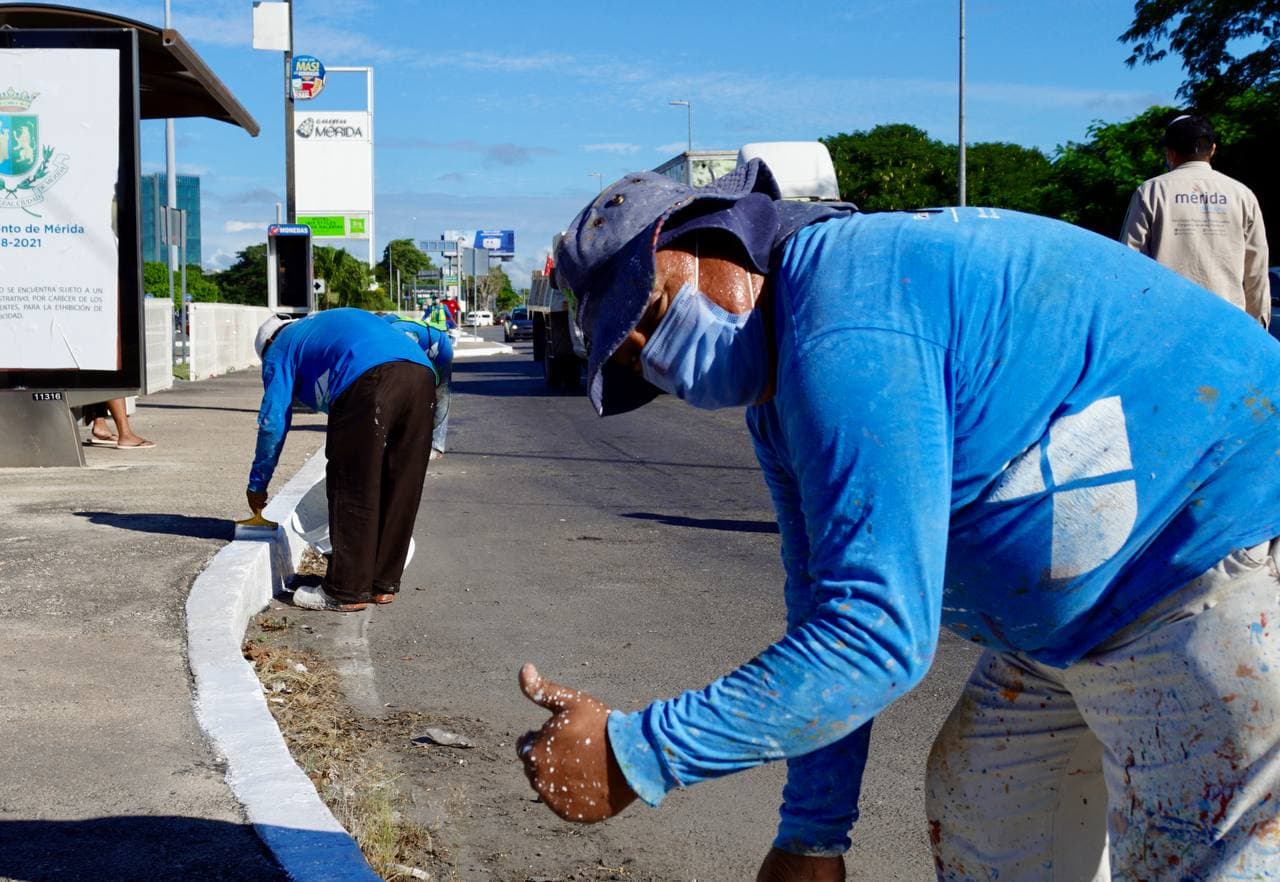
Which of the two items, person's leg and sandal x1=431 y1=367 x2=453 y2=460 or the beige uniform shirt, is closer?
the beige uniform shirt

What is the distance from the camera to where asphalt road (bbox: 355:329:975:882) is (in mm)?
3812

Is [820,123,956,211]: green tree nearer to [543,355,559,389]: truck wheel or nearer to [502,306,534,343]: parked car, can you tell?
[502,306,534,343]: parked car

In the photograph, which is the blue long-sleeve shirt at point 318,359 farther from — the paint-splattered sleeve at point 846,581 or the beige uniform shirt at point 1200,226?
the paint-splattered sleeve at point 846,581

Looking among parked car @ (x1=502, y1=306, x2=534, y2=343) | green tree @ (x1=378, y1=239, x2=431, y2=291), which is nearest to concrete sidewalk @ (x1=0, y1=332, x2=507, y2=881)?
parked car @ (x1=502, y1=306, x2=534, y2=343)

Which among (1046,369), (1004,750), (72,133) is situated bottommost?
(1004,750)

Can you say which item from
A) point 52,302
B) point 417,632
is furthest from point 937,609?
point 52,302

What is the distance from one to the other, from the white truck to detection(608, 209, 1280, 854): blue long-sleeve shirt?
1188 cm

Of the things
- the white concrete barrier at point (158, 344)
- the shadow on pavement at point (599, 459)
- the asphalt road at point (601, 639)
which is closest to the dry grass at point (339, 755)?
the asphalt road at point (601, 639)

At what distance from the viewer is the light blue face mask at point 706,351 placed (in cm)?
201

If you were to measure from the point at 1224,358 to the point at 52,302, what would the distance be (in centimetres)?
1133

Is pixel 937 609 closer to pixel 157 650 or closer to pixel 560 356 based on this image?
pixel 157 650

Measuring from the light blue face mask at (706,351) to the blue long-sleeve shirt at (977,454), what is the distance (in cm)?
8

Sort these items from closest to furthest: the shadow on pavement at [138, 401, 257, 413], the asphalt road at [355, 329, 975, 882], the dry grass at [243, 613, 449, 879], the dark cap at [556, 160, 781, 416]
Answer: the dark cap at [556, 160, 781, 416]
the dry grass at [243, 613, 449, 879]
the asphalt road at [355, 329, 975, 882]
the shadow on pavement at [138, 401, 257, 413]

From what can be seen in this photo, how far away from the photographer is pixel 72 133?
463 inches
